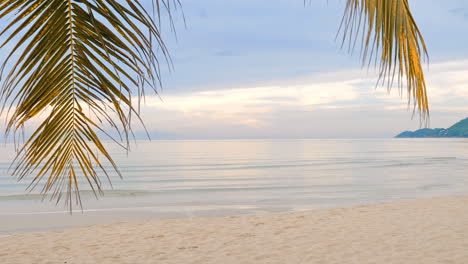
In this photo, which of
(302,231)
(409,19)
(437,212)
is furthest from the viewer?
(437,212)

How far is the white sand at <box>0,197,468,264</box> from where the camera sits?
7805 mm

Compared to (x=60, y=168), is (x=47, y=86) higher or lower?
higher

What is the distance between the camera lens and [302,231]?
1021cm

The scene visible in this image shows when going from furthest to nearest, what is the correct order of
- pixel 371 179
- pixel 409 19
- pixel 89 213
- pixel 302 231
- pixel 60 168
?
1. pixel 371 179
2. pixel 89 213
3. pixel 302 231
4. pixel 60 168
5. pixel 409 19

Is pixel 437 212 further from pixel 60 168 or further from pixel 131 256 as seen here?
pixel 60 168

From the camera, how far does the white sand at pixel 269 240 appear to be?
307 inches

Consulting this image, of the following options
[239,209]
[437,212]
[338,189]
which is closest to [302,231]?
[437,212]

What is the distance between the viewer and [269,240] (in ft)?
30.4

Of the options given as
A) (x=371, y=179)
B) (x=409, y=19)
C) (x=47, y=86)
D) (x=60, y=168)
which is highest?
(x=409, y=19)

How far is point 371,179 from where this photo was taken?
2962cm

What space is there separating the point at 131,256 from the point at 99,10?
7.12 metres

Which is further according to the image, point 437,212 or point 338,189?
point 338,189

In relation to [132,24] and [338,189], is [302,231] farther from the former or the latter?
[338,189]

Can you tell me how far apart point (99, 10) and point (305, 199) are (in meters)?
18.5
